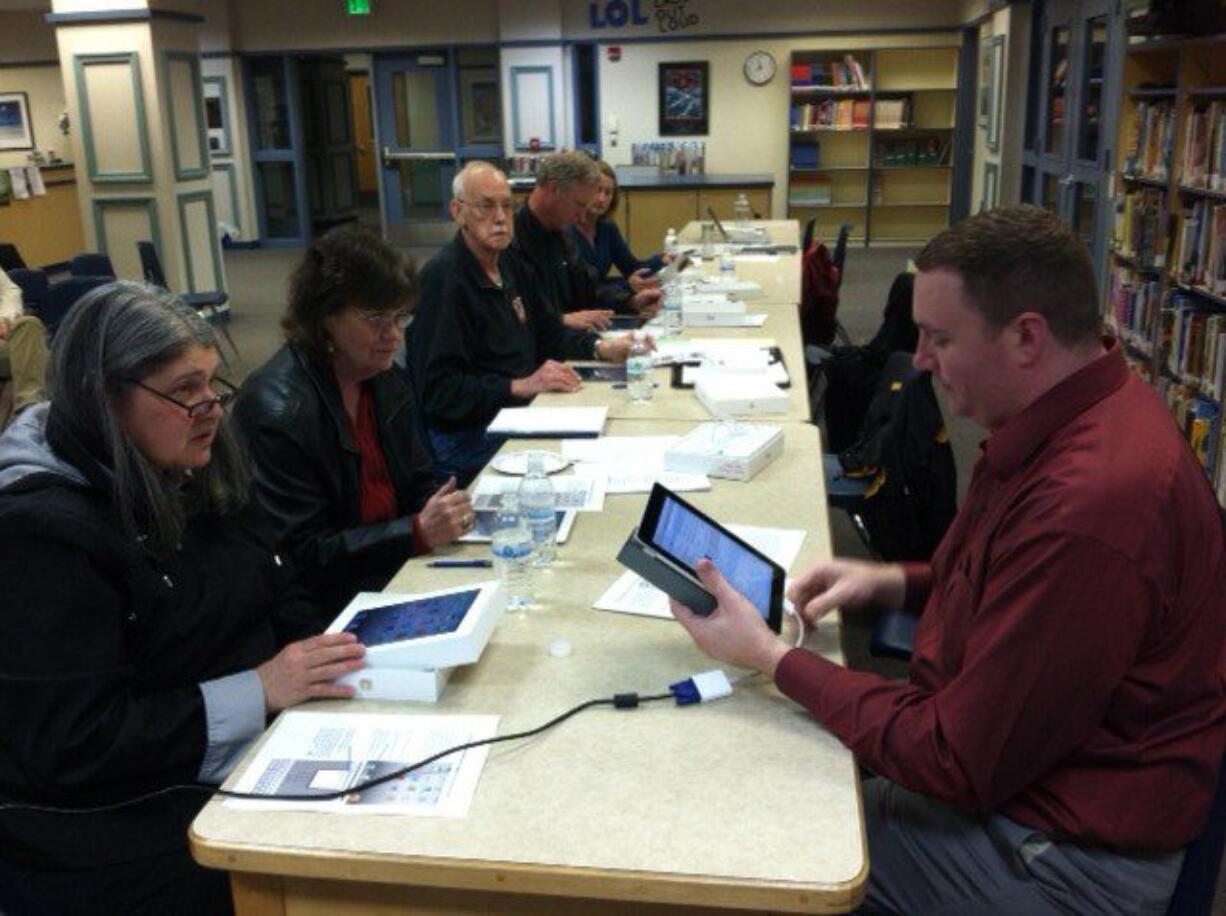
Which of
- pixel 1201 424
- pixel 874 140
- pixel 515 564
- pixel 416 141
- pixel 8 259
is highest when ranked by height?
pixel 416 141

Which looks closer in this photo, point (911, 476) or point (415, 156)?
point (911, 476)

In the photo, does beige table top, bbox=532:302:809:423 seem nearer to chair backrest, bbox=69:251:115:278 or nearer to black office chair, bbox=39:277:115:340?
black office chair, bbox=39:277:115:340

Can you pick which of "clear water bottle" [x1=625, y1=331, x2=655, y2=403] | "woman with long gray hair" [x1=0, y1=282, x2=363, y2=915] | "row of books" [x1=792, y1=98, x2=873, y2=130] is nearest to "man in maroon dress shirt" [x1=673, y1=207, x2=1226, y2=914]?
"woman with long gray hair" [x1=0, y1=282, x2=363, y2=915]

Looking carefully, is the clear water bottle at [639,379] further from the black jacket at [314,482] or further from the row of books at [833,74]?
the row of books at [833,74]

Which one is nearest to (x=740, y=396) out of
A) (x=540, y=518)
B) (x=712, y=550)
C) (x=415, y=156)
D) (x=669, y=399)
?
(x=669, y=399)

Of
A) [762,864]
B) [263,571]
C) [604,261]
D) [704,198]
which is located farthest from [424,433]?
[704,198]

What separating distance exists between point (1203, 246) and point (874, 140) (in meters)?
7.84

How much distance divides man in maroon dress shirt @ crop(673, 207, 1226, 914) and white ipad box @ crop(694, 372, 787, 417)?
4.79 feet

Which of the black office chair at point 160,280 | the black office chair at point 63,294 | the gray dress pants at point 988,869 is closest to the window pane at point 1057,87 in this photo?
the black office chair at point 160,280

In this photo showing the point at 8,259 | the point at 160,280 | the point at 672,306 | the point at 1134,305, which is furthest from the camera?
the point at 8,259

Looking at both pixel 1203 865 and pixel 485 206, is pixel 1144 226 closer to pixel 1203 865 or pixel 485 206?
pixel 485 206

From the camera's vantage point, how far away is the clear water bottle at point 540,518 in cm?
207

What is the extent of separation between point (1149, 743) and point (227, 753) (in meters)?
1.20

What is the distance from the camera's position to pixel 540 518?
208 centimetres
